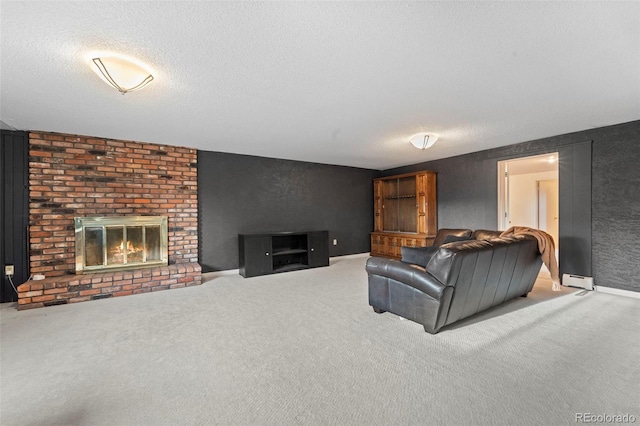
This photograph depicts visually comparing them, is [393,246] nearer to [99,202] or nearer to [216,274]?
[216,274]

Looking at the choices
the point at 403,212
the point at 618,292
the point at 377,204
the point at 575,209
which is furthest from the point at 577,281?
the point at 377,204

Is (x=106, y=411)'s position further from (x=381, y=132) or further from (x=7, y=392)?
(x=381, y=132)

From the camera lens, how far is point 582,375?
76.1 inches

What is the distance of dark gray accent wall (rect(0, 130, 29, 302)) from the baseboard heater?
309 inches

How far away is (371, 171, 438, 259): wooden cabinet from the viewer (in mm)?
6062

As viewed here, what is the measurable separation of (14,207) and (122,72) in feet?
10.8

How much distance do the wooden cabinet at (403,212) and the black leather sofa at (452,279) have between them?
272cm

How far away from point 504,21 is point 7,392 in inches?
156

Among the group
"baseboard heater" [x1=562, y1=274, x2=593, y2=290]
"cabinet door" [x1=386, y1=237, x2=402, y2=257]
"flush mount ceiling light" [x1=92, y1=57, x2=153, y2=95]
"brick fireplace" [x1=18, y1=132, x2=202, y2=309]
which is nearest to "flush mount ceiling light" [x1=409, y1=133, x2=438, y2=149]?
"cabinet door" [x1=386, y1=237, x2=402, y2=257]

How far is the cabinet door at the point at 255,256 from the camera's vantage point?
196 inches

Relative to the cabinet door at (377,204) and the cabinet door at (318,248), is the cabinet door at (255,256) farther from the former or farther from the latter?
the cabinet door at (377,204)

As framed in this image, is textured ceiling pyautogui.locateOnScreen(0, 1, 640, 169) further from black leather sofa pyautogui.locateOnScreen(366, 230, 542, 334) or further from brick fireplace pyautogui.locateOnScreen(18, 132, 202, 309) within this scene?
black leather sofa pyautogui.locateOnScreen(366, 230, 542, 334)

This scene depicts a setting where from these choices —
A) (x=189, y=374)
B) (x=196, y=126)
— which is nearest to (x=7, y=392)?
(x=189, y=374)

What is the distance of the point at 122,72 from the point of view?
2113mm
